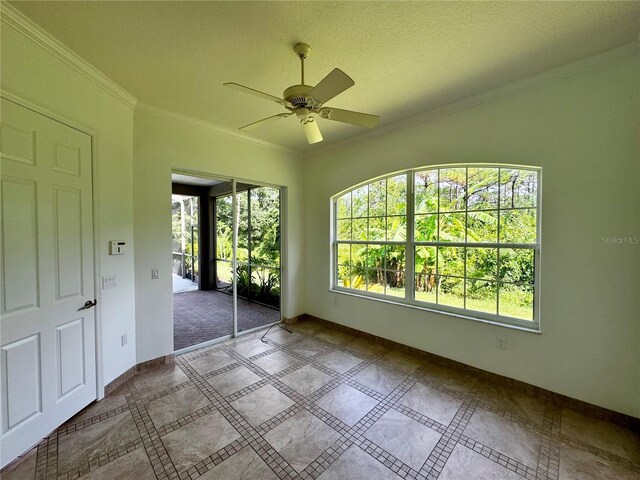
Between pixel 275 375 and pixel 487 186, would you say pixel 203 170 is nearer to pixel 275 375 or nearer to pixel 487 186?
pixel 275 375

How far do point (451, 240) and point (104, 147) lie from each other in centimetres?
353

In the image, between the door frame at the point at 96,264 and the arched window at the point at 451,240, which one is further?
the arched window at the point at 451,240

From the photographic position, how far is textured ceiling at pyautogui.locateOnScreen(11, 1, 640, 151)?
159cm

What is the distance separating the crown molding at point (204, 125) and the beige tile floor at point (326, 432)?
276cm

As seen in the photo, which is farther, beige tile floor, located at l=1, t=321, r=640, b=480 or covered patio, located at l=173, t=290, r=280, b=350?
covered patio, located at l=173, t=290, r=280, b=350

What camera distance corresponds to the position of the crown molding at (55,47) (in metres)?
1.60

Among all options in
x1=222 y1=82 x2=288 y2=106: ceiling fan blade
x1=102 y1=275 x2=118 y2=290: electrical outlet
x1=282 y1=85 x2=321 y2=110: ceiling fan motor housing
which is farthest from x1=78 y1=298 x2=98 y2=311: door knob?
x1=282 y1=85 x2=321 y2=110: ceiling fan motor housing

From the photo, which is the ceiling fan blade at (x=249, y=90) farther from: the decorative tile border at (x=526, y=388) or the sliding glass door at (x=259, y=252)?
the decorative tile border at (x=526, y=388)

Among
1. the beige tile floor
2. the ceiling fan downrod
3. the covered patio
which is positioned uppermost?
the ceiling fan downrod

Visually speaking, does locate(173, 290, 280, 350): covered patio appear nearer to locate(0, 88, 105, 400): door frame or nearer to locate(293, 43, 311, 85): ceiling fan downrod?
locate(0, 88, 105, 400): door frame

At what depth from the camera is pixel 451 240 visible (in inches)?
116

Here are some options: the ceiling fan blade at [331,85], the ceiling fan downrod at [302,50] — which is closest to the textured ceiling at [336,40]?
the ceiling fan downrod at [302,50]

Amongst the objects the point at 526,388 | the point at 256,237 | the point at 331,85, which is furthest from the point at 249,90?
the point at 526,388

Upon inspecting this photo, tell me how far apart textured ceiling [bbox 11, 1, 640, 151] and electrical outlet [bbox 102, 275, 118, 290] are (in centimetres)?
174
